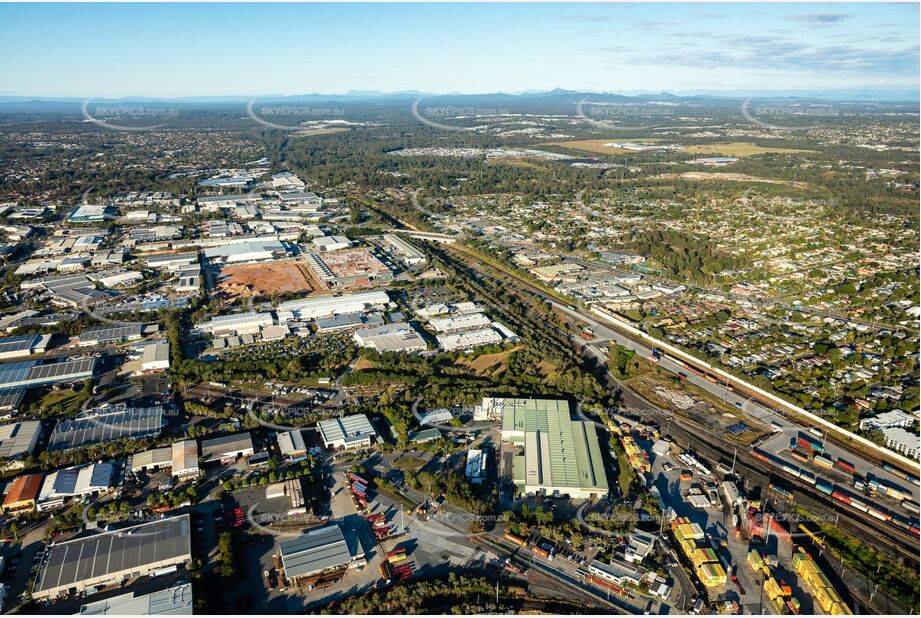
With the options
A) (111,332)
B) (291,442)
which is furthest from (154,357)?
(291,442)

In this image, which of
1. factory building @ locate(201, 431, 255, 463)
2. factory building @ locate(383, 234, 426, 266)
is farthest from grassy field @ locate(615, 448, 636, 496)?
factory building @ locate(383, 234, 426, 266)

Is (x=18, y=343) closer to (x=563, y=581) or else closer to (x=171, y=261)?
(x=171, y=261)

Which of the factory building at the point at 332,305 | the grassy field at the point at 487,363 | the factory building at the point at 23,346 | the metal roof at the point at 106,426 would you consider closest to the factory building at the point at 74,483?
the metal roof at the point at 106,426

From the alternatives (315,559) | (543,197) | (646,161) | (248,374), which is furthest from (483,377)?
(646,161)

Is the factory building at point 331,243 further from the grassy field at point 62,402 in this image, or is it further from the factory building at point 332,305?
the grassy field at point 62,402

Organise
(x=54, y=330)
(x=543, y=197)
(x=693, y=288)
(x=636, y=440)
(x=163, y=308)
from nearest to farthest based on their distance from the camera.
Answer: (x=636, y=440) → (x=54, y=330) → (x=163, y=308) → (x=693, y=288) → (x=543, y=197)

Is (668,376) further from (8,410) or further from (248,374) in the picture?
(8,410)
